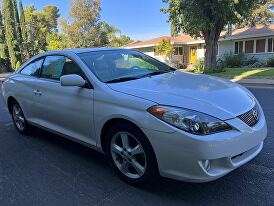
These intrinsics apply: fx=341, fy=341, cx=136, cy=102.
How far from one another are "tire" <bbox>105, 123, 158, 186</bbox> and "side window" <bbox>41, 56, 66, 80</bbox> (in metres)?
1.53

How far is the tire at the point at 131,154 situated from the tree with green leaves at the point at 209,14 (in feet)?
62.1

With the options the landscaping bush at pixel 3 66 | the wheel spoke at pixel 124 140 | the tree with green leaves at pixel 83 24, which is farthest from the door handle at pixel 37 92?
the tree with green leaves at pixel 83 24

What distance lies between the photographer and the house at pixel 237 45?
1174 inches

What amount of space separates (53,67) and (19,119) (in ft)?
5.25

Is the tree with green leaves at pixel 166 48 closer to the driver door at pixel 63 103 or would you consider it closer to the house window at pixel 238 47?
the house window at pixel 238 47

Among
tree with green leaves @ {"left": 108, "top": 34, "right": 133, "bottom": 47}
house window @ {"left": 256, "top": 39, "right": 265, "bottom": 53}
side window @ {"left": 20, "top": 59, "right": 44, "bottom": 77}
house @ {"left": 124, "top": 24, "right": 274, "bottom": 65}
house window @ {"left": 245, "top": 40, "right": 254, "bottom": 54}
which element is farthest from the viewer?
tree with green leaves @ {"left": 108, "top": 34, "right": 133, "bottom": 47}

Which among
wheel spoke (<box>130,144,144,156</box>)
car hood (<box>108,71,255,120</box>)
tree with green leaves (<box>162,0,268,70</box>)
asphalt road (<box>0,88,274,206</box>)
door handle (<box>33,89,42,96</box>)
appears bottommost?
asphalt road (<box>0,88,274,206</box>)

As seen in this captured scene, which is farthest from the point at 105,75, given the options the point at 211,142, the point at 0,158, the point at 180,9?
the point at 180,9

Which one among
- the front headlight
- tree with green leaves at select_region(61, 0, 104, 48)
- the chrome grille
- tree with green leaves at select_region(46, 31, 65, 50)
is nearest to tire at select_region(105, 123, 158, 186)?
the front headlight

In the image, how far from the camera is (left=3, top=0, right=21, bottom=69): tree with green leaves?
48.3 meters

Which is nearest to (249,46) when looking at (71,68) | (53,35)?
(71,68)

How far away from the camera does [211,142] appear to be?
3102 mm

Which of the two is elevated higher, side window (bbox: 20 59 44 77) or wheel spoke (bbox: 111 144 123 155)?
side window (bbox: 20 59 44 77)

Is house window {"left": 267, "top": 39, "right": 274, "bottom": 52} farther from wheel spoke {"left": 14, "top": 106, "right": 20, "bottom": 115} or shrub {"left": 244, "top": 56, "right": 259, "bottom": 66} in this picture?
wheel spoke {"left": 14, "top": 106, "right": 20, "bottom": 115}
